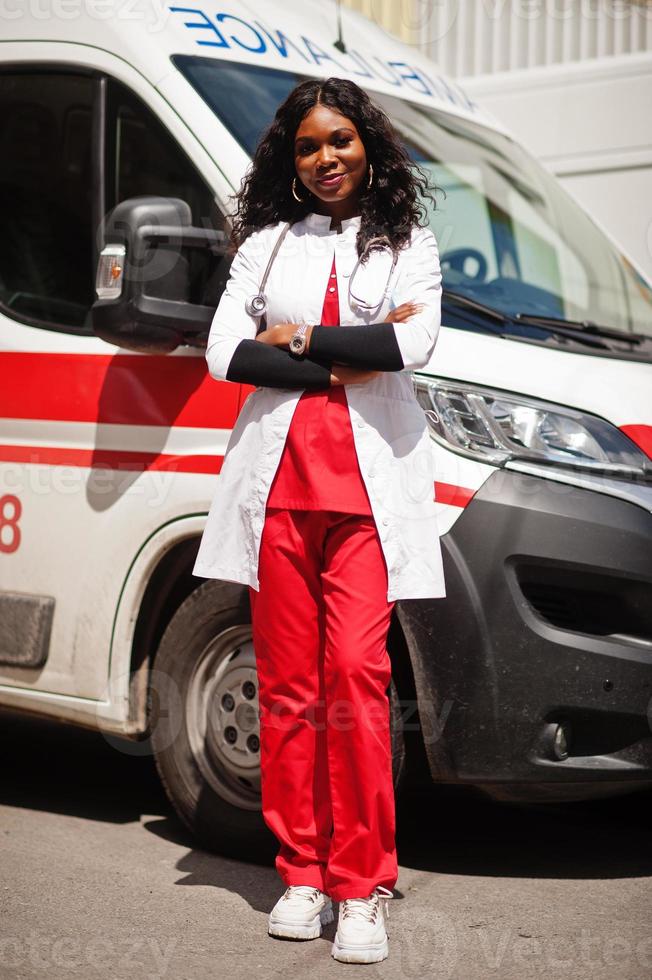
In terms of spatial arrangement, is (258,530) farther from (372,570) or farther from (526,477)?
(526,477)

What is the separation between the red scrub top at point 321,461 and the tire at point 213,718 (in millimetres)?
595

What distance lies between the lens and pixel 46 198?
583 centimetres

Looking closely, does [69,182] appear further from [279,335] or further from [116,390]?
[279,335]

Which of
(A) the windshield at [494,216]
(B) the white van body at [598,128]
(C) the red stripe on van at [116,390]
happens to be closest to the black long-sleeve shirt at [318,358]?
(C) the red stripe on van at [116,390]

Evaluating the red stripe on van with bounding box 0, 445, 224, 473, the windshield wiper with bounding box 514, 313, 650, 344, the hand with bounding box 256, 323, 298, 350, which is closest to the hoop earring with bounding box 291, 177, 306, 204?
the hand with bounding box 256, 323, 298, 350

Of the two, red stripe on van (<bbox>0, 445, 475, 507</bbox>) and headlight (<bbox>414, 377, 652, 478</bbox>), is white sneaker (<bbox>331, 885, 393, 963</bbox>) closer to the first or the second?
headlight (<bbox>414, 377, 652, 478</bbox>)

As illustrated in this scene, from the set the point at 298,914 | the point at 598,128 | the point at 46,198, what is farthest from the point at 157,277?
the point at 598,128

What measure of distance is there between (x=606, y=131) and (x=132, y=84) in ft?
15.6

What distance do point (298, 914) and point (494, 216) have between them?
244 centimetres

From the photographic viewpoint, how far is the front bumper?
3461mm

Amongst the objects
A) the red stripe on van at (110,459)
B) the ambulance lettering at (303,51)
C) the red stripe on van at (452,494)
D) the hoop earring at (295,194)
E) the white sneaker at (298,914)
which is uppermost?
the ambulance lettering at (303,51)

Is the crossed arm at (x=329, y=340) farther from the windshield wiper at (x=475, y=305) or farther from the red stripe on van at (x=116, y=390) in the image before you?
the windshield wiper at (x=475, y=305)

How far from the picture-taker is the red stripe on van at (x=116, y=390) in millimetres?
3895

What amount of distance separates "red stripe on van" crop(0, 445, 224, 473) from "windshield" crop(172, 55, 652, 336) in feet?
2.86
